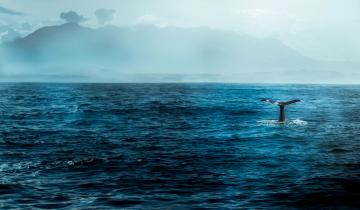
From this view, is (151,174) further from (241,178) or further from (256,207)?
(256,207)

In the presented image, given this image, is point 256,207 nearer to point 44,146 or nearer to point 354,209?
point 354,209

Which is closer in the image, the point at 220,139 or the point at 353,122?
the point at 220,139

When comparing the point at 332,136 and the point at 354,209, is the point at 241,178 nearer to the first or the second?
the point at 354,209

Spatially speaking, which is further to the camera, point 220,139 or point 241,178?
point 220,139

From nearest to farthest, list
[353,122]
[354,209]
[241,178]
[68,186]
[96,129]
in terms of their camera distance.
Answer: [354,209], [68,186], [241,178], [96,129], [353,122]

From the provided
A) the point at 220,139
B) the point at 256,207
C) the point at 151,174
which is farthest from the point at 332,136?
the point at 256,207

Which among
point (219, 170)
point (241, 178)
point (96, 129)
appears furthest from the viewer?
point (96, 129)

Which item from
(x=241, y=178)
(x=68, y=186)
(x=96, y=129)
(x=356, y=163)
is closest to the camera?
(x=68, y=186)

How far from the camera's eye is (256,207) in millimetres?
23156

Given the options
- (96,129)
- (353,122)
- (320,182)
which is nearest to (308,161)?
(320,182)

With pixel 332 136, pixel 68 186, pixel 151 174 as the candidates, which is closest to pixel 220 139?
pixel 332 136

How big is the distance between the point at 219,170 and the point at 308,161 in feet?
23.3

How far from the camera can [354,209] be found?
23125 mm

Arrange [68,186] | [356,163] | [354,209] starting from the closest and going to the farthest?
[354,209] → [68,186] → [356,163]
